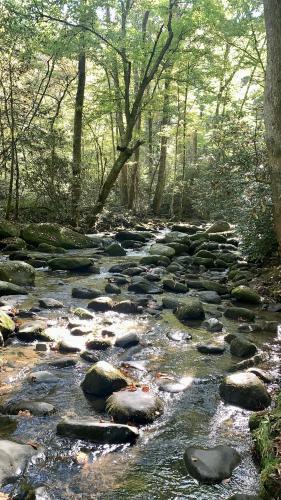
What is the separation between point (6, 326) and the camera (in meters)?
5.45

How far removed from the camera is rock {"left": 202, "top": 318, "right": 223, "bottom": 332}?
20.7 ft

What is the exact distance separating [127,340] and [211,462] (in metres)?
2.56

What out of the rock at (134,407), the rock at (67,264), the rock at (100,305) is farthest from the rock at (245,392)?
the rock at (67,264)

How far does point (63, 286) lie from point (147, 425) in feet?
16.7

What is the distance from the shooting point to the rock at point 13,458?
9.39ft

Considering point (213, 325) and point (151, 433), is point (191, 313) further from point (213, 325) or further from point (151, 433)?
point (151, 433)

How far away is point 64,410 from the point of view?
12.8 feet

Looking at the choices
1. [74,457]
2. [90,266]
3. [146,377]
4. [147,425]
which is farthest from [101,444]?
[90,266]

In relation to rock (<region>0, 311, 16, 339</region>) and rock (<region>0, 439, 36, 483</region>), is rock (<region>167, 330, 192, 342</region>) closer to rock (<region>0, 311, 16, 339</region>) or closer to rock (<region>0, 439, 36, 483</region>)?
rock (<region>0, 311, 16, 339</region>)

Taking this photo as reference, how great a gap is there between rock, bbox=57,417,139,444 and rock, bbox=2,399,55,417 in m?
0.37

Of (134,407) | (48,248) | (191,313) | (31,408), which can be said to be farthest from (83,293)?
(48,248)

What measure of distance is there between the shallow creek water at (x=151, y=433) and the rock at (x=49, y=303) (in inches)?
36.1

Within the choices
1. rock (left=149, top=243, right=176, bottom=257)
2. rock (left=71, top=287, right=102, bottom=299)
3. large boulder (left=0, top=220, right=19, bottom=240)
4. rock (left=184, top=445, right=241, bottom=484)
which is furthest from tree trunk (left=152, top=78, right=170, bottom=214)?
rock (left=184, top=445, right=241, bottom=484)

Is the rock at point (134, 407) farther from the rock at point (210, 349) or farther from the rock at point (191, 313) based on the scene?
the rock at point (191, 313)
